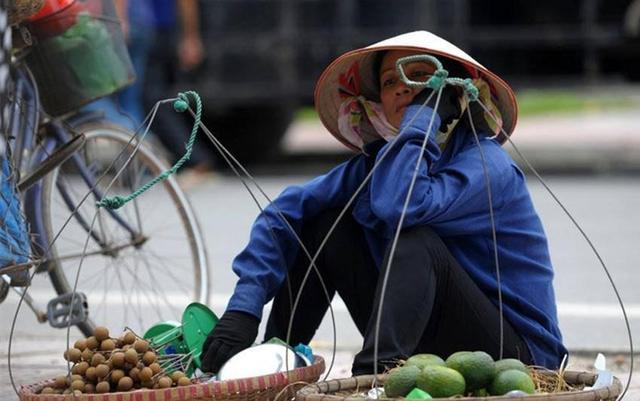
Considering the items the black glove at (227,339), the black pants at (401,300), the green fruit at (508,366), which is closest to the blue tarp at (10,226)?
the black glove at (227,339)

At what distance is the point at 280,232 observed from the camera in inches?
138

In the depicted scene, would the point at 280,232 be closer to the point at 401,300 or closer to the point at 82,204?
the point at 401,300

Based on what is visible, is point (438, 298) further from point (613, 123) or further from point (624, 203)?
point (613, 123)

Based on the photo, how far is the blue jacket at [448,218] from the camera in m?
3.20

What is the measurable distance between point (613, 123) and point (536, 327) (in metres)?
13.7

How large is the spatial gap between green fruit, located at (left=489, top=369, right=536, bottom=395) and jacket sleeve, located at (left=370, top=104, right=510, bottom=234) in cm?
46

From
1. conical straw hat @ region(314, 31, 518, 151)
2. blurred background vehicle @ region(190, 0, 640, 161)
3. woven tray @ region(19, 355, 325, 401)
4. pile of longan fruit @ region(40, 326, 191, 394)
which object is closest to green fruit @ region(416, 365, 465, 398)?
woven tray @ region(19, 355, 325, 401)

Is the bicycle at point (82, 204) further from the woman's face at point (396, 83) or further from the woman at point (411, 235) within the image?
the woman's face at point (396, 83)

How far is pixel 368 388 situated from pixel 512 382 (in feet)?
1.17

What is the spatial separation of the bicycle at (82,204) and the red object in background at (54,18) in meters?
0.06

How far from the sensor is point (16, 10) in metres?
3.69

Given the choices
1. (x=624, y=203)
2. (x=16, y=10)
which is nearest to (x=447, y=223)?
(x=16, y=10)

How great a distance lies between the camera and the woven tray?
294cm

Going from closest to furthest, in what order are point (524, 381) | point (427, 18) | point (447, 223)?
point (524, 381) < point (447, 223) < point (427, 18)
